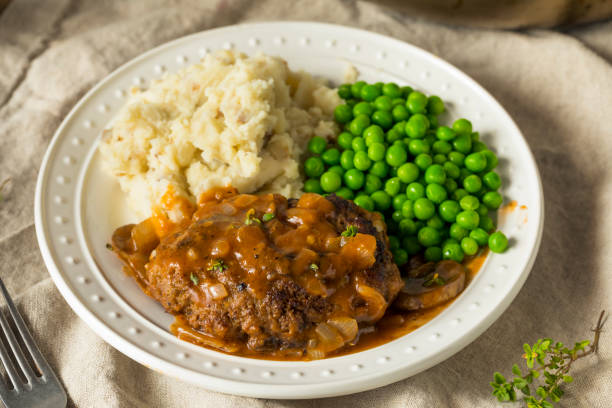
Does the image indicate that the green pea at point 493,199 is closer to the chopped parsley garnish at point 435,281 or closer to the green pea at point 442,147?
the green pea at point 442,147

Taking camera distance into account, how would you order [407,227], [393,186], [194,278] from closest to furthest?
[194,278]
[407,227]
[393,186]

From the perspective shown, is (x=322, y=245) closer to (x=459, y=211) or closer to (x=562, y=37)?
(x=459, y=211)

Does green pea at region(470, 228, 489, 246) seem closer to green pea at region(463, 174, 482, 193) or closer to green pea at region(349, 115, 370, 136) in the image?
green pea at region(463, 174, 482, 193)

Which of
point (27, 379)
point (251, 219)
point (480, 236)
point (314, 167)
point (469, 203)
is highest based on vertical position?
point (251, 219)

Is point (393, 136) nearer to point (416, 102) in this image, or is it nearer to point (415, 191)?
point (416, 102)

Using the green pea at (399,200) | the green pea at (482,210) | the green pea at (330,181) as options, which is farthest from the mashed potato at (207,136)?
the green pea at (482,210)

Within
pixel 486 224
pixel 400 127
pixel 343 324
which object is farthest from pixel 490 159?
pixel 343 324
